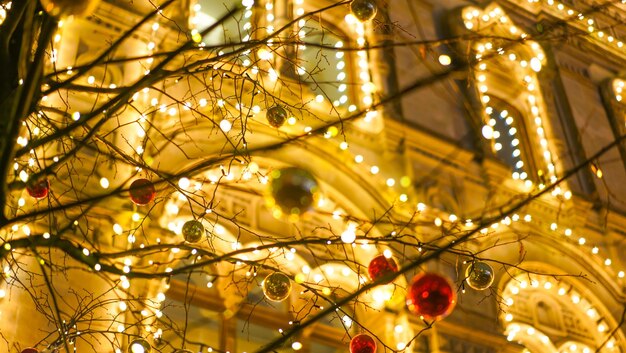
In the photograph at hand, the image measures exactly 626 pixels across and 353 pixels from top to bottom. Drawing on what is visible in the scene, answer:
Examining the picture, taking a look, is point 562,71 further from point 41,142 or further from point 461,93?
point 41,142

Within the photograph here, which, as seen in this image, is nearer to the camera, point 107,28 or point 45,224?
point 45,224

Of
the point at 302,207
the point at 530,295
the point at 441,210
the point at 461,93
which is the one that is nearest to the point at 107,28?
the point at 302,207

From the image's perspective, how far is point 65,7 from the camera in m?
4.80

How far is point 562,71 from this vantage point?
14.3m

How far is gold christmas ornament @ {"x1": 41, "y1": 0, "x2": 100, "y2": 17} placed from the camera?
4785 millimetres

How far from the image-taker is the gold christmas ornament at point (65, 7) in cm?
479

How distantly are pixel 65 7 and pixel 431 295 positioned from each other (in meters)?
2.87

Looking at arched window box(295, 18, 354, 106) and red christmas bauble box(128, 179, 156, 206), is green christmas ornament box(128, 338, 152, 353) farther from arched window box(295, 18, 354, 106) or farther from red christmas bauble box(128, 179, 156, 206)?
arched window box(295, 18, 354, 106)

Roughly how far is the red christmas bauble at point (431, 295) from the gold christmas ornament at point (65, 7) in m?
2.70

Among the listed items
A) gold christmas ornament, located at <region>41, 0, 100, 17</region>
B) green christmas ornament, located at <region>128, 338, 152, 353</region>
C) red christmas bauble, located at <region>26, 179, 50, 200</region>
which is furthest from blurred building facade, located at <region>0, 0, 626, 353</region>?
gold christmas ornament, located at <region>41, 0, 100, 17</region>

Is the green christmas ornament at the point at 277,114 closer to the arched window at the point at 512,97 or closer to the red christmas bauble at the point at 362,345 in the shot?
the red christmas bauble at the point at 362,345

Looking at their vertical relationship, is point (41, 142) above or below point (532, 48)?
below

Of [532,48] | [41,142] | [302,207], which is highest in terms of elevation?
[532,48]

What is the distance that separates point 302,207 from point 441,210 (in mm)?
4016
